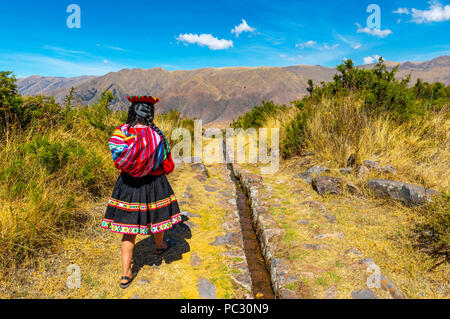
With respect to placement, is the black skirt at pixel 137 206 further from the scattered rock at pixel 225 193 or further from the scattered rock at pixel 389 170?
the scattered rock at pixel 389 170

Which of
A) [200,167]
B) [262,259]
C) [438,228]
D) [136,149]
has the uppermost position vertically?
[136,149]

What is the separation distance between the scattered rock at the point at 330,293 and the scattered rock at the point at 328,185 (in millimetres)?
2170

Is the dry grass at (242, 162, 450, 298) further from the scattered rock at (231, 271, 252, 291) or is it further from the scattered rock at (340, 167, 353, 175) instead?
the scattered rock at (340, 167, 353, 175)

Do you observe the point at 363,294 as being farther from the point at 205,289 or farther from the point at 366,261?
the point at 205,289

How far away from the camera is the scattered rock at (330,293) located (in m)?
2.02

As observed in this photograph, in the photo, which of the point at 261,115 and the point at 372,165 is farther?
the point at 261,115

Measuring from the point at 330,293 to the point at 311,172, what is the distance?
10.4 ft

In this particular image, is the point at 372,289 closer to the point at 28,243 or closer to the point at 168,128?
the point at 28,243

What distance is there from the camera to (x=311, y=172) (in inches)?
196

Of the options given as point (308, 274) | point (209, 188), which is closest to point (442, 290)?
point (308, 274)

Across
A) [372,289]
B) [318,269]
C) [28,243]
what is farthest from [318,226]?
A: [28,243]

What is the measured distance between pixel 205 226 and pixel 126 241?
57.6 inches

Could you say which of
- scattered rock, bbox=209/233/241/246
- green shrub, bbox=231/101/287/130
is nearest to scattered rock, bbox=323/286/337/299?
scattered rock, bbox=209/233/241/246
